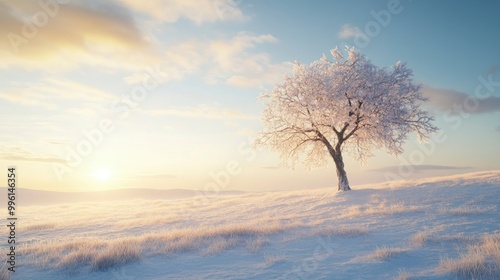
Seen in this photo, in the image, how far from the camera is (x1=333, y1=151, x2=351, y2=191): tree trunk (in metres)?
27.5

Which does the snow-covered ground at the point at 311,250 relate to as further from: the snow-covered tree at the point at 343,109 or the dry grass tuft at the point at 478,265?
the snow-covered tree at the point at 343,109

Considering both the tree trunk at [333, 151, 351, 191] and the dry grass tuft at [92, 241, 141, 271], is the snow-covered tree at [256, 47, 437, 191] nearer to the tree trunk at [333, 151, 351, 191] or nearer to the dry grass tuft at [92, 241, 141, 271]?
the tree trunk at [333, 151, 351, 191]

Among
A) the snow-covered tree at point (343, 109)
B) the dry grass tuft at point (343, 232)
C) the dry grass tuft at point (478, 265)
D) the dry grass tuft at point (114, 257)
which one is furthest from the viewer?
the snow-covered tree at point (343, 109)

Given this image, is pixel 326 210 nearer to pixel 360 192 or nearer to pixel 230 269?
pixel 360 192

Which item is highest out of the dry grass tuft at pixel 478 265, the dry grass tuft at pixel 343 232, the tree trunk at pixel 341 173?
the tree trunk at pixel 341 173

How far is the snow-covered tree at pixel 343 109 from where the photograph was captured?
25875 millimetres

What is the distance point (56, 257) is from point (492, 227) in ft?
58.0

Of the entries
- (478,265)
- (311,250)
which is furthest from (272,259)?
(478,265)

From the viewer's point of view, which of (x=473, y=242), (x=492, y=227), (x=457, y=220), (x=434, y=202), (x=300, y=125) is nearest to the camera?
(x=473, y=242)

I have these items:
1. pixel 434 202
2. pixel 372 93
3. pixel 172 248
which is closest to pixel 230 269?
pixel 172 248

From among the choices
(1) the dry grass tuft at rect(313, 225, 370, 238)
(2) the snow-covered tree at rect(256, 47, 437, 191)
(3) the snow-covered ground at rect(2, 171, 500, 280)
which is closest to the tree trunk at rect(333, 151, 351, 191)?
(2) the snow-covered tree at rect(256, 47, 437, 191)

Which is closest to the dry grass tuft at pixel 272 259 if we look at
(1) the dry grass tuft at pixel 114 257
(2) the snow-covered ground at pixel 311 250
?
(2) the snow-covered ground at pixel 311 250

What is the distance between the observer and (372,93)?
25.9 metres

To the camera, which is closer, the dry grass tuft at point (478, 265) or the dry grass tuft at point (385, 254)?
the dry grass tuft at point (478, 265)
